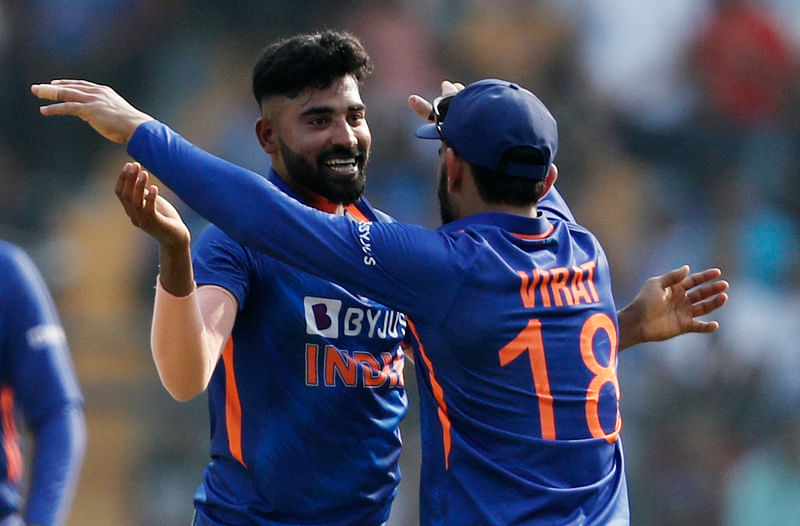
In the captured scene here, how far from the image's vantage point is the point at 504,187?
3008mm

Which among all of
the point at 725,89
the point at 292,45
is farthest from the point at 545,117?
the point at 725,89

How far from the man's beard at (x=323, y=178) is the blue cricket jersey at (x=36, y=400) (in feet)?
2.59

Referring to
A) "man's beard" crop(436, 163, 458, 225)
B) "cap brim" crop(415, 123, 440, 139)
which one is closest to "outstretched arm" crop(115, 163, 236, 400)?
"man's beard" crop(436, 163, 458, 225)

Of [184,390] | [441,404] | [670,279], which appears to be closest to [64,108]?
[184,390]

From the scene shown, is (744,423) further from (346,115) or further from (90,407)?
(346,115)

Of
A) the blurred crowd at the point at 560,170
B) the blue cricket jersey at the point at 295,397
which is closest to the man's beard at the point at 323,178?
the blue cricket jersey at the point at 295,397

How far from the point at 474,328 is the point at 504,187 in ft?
1.21

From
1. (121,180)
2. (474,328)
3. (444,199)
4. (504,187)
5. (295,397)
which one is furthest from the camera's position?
(295,397)

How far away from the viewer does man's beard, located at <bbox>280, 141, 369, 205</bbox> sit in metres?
3.52

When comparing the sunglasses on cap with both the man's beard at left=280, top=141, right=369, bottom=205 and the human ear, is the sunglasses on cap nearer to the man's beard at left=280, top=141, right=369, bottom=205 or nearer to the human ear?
the man's beard at left=280, top=141, right=369, bottom=205

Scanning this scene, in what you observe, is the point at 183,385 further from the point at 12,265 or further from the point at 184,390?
the point at 12,265

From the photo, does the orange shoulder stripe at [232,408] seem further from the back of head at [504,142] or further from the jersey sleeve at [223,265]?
the back of head at [504,142]

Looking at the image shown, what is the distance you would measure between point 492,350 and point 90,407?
5827mm

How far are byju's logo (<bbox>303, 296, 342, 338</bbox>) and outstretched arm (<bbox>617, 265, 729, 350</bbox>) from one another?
2.88 ft
